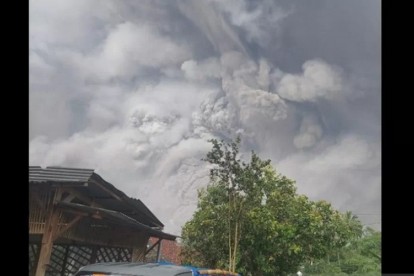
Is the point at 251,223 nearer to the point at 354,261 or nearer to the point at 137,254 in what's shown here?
the point at 137,254

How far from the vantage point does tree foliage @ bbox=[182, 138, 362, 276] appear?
1480cm

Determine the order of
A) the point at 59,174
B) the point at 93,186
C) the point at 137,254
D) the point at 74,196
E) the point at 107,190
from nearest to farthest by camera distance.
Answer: the point at 59,174
the point at 74,196
the point at 93,186
the point at 107,190
the point at 137,254

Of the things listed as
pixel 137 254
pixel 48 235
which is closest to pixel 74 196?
pixel 48 235

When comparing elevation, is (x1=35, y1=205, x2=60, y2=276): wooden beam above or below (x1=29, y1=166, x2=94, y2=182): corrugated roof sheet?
below

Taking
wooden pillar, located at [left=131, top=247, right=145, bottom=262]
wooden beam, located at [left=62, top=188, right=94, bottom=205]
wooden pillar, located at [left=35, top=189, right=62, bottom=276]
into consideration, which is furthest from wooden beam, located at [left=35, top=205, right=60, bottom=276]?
wooden pillar, located at [left=131, top=247, right=145, bottom=262]

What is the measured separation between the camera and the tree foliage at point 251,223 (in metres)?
14.8

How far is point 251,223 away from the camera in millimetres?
15117

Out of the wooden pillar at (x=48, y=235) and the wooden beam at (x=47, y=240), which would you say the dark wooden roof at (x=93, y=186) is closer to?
the wooden pillar at (x=48, y=235)

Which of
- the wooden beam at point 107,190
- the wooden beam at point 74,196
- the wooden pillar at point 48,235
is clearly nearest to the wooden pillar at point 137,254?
the wooden beam at point 107,190

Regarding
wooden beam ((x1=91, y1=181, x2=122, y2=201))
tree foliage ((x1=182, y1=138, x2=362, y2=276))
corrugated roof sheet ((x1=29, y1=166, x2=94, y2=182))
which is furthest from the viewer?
tree foliage ((x1=182, y1=138, x2=362, y2=276))

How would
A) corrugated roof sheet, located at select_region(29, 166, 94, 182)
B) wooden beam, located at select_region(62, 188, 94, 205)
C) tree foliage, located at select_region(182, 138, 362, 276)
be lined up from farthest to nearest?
1. tree foliage, located at select_region(182, 138, 362, 276)
2. wooden beam, located at select_region(62, 188, 94, 205)
3. corrugated roof sheet, located at select_region(29, 166, 94, 182)

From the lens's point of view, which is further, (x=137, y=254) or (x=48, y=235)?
(x=137, y=254)

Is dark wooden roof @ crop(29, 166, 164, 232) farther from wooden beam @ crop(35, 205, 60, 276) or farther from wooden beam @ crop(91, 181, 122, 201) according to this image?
wooden beam @ crop(35, 205, 60, 276)
